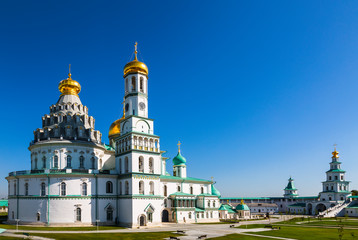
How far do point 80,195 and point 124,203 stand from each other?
256 inches

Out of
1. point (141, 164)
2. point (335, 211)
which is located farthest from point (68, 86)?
point (335, 211)

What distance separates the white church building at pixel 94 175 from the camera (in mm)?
47219

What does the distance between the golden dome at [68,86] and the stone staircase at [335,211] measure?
6112 centimetres

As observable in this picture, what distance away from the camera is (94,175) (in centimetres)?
4919

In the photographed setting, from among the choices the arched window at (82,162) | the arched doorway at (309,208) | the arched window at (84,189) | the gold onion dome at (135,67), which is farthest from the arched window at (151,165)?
the arched doorway at (309,208)

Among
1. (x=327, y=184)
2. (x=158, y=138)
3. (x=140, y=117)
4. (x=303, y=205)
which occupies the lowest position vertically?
Result: (x=303, y=205)

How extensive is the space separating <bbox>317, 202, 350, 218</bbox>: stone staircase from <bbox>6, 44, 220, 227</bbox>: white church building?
38.3 m

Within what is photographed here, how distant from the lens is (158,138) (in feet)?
170

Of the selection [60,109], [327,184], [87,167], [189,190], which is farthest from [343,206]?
[60,109]

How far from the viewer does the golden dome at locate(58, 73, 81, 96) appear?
189 ft

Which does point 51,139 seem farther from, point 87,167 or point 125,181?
point 125,181

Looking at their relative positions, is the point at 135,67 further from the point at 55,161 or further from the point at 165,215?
the point at 165,215

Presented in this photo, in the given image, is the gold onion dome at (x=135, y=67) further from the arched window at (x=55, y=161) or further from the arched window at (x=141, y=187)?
the arched window at (x=141, y=187)

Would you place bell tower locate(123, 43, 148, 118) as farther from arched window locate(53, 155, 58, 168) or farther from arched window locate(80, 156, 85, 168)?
arched window locate(53, 155, 58, 168)
